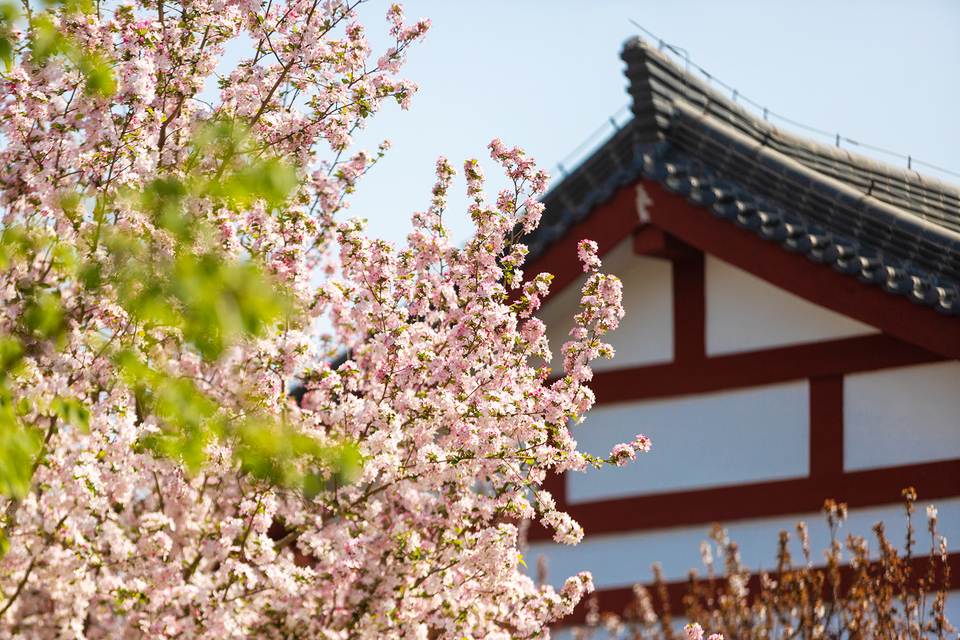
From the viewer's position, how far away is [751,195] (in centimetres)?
953

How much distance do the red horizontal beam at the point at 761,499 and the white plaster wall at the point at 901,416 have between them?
4.6 inches

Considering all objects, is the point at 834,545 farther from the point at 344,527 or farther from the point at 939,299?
the point at 344,527

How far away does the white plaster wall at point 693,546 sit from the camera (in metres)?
8.67

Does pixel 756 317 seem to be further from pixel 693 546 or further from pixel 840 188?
pixel 693 546

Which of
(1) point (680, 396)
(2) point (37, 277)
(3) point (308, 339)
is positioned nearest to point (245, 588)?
(3) point (308, 339)

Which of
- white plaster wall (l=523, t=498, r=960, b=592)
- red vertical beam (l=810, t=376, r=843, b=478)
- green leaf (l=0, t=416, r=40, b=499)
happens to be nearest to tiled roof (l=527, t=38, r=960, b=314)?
red vertical beam (l=810, t=376, r=843, b=478)

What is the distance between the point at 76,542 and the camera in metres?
6.10

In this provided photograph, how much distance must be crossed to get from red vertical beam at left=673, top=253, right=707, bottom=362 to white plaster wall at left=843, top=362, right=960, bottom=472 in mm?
1343

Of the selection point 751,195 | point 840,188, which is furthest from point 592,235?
point 840,188

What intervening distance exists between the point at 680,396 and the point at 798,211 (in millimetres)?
1956

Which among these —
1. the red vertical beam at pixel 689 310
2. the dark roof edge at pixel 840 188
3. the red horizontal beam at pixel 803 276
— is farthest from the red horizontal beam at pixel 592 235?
the dark roof edge at pixel 840 188

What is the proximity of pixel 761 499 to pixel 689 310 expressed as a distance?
1836mm

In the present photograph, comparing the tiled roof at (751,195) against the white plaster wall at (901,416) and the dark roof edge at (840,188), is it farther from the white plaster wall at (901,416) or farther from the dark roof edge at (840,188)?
the white plaster wall at (901,416)

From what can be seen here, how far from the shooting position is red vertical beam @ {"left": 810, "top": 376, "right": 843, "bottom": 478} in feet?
29.7
